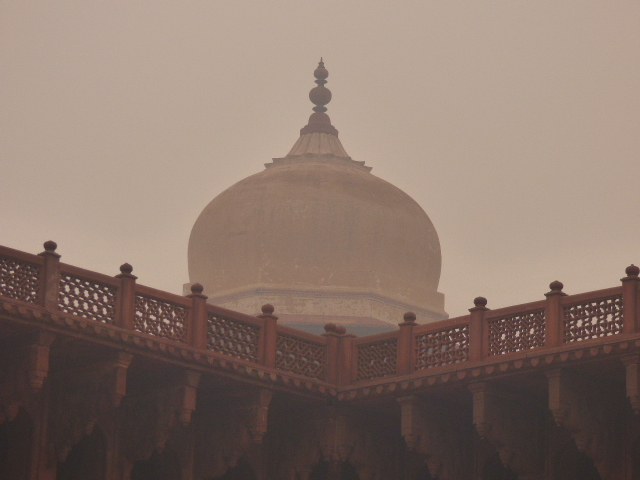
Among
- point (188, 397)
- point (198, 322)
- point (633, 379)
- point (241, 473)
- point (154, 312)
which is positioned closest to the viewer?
point (633, 379)

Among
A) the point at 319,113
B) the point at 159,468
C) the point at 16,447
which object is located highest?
the point at 319,113

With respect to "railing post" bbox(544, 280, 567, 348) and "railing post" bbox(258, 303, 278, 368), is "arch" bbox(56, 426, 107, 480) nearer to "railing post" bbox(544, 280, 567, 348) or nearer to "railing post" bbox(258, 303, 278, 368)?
"railing post" bbox(258, 303, 278, 368)

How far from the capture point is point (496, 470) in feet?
78.6

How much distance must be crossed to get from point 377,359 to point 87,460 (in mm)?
3793

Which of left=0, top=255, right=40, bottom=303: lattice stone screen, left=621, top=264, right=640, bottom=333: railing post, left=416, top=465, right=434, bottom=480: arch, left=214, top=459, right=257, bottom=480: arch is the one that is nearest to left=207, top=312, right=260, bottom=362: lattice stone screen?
left=214, top=459, right=257, bottom=480: arch

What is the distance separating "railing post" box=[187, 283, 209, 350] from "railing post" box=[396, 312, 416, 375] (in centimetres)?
243

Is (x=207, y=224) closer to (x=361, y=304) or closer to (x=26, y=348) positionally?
(x=361, y=304)

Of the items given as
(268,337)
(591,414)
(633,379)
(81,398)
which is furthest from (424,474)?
(81,398)

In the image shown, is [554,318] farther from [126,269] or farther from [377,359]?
[126,269]

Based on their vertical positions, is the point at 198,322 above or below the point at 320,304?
below

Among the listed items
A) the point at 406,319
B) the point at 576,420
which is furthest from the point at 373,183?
the point at 576,420

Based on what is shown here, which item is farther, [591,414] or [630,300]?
[591,414]

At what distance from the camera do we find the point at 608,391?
2261 cm

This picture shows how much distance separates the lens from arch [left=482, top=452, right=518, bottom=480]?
23859 mm
